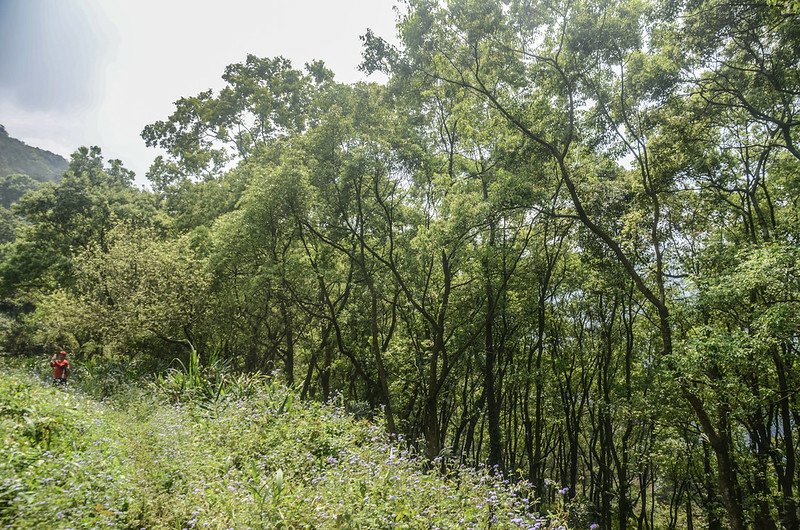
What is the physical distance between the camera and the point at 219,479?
5.83m

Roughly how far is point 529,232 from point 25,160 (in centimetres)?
18318

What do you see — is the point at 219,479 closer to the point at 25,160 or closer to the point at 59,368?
the point at 59,368

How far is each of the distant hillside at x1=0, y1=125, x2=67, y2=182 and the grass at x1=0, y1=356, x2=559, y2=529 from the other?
6223 inches

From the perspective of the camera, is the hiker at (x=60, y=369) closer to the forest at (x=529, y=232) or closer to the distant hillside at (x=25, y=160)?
the forest at (x=529, y=232)

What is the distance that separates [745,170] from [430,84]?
1150 cm

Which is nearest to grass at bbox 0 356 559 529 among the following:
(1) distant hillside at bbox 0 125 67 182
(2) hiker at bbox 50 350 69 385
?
(2) hiker at bbox 50 350 69 385

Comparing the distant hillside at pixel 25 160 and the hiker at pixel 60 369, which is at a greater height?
the distant hillside at pixel 25 160

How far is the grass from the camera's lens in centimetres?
452

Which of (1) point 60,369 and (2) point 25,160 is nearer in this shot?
(1) point 60,369

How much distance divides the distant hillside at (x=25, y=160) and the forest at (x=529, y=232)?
14486cm

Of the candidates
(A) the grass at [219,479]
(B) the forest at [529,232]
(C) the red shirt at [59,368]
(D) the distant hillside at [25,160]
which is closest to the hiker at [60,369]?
(C) the red shirt at [59,368]

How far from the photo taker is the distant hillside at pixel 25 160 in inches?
5399

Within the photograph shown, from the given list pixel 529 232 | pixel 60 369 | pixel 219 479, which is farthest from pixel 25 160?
pixel 219 479

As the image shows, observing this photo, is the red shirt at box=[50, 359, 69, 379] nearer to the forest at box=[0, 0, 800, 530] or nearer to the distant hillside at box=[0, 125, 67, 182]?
the forest at box=[0, 0, 800, 530]
